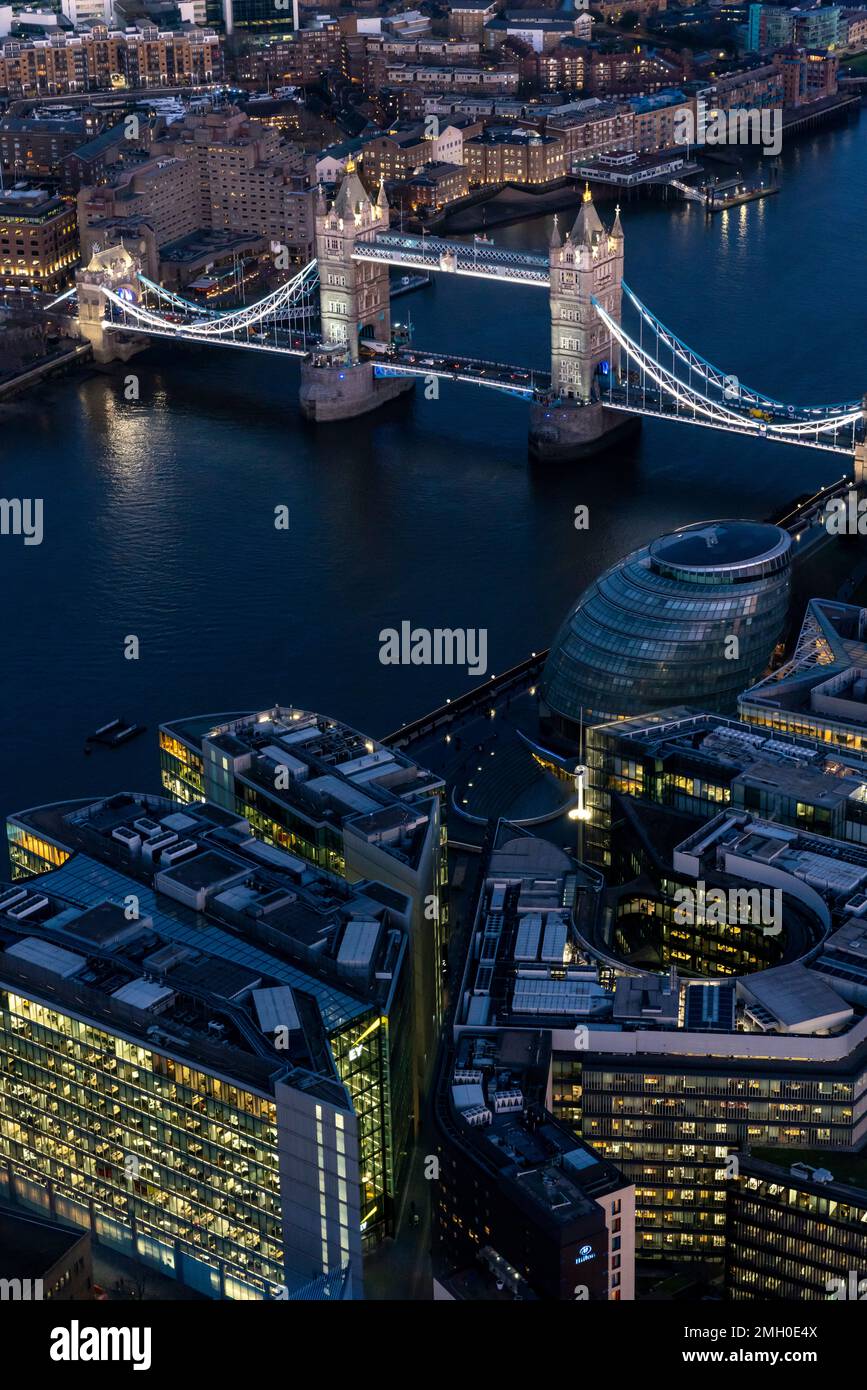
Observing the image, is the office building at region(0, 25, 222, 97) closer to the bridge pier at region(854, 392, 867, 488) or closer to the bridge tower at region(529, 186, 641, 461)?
the bridge tower at region(529, 186, 641, 461)

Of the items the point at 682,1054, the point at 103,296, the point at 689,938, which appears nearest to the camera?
the point at 682,1054

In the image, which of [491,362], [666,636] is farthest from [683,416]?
[666,636]

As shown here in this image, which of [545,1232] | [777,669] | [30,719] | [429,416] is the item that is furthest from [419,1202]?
[429,416]

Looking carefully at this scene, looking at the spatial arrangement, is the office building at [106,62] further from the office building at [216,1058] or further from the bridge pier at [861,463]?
the office building at [216,1058]

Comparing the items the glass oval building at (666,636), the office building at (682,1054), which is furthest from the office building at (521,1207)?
the glass oval building at (666,636)

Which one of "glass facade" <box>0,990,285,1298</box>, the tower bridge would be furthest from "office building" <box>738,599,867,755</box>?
the tower bridge

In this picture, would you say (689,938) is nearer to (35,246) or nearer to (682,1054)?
(682,1054)
